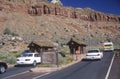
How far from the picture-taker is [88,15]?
566ft

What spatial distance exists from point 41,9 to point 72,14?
2156 cm

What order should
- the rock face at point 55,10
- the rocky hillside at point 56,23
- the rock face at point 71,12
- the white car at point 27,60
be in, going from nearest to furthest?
the white car at point 27,60, the rocky hillside at point 56,23, the rock face at point 55,10, the rock face at point 71,12

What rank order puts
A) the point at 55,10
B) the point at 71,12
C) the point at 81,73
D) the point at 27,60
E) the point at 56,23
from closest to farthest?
1. the point at 81,73
2. the point at 27,60
3. the point at 56,23
4. the point at 55,10
5. the point at 71,12

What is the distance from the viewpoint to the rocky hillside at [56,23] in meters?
116

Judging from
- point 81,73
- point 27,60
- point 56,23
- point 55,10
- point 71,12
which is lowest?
point 81,73

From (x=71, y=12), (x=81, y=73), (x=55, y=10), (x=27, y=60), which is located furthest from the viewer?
(x=71, y=12)

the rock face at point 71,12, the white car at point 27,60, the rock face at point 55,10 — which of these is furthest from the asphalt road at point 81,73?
the rock face at point 71,12

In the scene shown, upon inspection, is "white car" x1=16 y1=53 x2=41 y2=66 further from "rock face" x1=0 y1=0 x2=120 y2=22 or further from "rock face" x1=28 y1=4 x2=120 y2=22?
"rock face" x1=28 y1=4 x2=120 y2=22

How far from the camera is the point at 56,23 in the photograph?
134 metres

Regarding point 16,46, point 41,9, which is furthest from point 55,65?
point 41,9

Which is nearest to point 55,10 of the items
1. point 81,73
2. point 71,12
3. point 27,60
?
point 71,12

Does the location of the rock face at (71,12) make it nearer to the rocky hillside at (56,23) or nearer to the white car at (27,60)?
the rocky hillside at (56,23)

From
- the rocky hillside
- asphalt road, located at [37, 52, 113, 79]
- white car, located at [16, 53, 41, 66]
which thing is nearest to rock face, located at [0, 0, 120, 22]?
the rocky hillside

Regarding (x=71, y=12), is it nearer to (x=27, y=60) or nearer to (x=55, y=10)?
(x=55, y=10)
